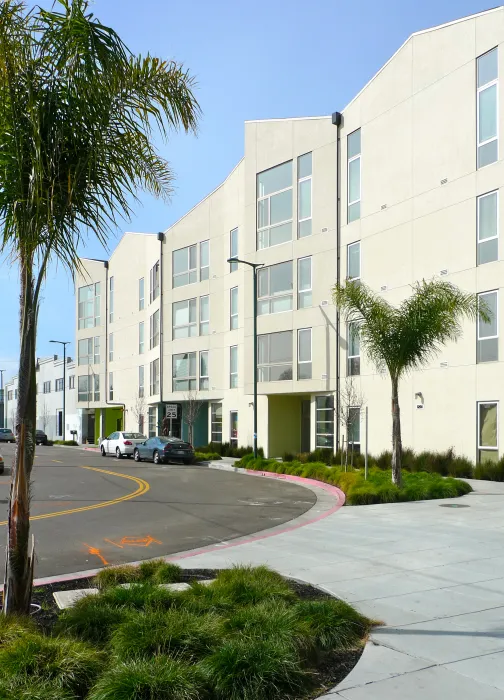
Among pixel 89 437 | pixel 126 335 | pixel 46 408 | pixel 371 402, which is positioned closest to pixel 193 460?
pixel 371 402

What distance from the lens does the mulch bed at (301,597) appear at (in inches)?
210

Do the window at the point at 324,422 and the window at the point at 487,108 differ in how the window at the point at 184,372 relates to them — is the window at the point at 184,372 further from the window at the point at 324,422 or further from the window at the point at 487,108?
the window at the point at 487,108

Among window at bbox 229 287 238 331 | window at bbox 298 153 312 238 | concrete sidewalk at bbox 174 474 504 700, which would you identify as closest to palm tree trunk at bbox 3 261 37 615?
concrete sidewalk at bbox 174 474 504 700

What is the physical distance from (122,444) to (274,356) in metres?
11.2

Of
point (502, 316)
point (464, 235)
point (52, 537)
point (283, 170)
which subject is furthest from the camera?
point (283, 170)

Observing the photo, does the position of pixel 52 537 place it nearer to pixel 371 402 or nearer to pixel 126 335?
pixel 371 402

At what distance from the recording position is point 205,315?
136ft

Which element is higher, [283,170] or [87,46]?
[283,170]

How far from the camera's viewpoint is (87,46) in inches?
237

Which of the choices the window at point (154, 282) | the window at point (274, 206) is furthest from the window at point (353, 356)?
the window at point (154, 282)

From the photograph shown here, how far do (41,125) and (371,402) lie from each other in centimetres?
2304

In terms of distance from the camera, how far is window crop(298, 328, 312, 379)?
31.1m

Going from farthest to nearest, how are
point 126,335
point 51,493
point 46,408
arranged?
point 46,408, point 126,335, point 51,493

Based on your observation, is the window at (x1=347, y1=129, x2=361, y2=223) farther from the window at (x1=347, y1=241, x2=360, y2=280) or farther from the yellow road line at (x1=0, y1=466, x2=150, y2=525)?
the yellow road line at (x1=0, y1=466, x2=150, y2=525)
